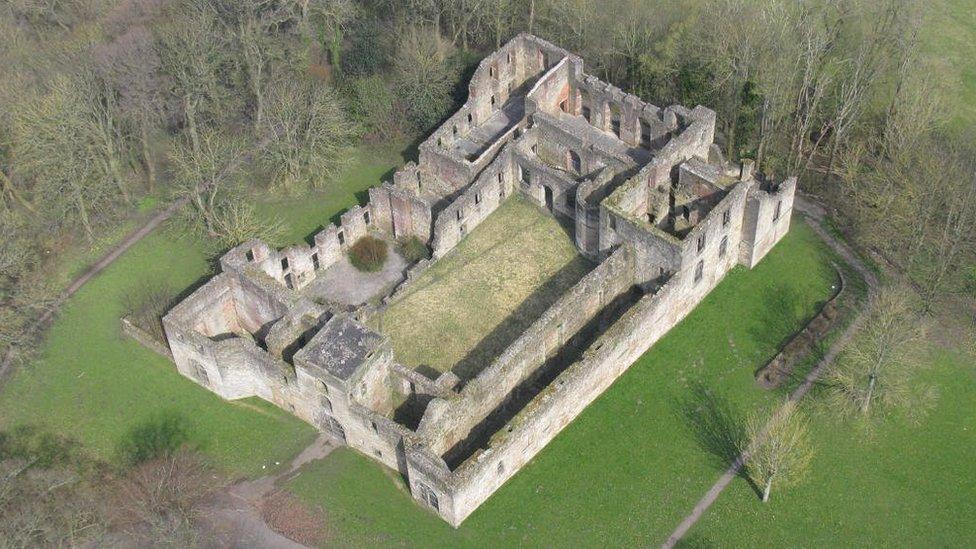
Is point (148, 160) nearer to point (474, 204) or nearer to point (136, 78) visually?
point (136, 78)

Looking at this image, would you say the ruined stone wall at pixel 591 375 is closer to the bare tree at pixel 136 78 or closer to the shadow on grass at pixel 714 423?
the shadow on grass at pixel 714 423

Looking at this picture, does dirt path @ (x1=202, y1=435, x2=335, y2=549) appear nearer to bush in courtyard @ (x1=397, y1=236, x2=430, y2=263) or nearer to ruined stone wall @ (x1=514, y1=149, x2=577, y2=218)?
bush in courtyard @ (x1=397, y1=236, x2=430, y2=263)

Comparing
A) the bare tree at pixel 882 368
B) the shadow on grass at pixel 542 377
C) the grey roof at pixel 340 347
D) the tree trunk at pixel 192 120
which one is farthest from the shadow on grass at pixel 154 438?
the bare tree at pixel 882 368

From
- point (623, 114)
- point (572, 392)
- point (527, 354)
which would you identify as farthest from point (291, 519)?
point (623, 114)

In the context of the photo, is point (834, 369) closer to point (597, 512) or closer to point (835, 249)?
point (835, 249)

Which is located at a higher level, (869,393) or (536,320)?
(536,320)

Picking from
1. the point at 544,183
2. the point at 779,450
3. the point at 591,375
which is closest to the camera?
the point at 779,450
